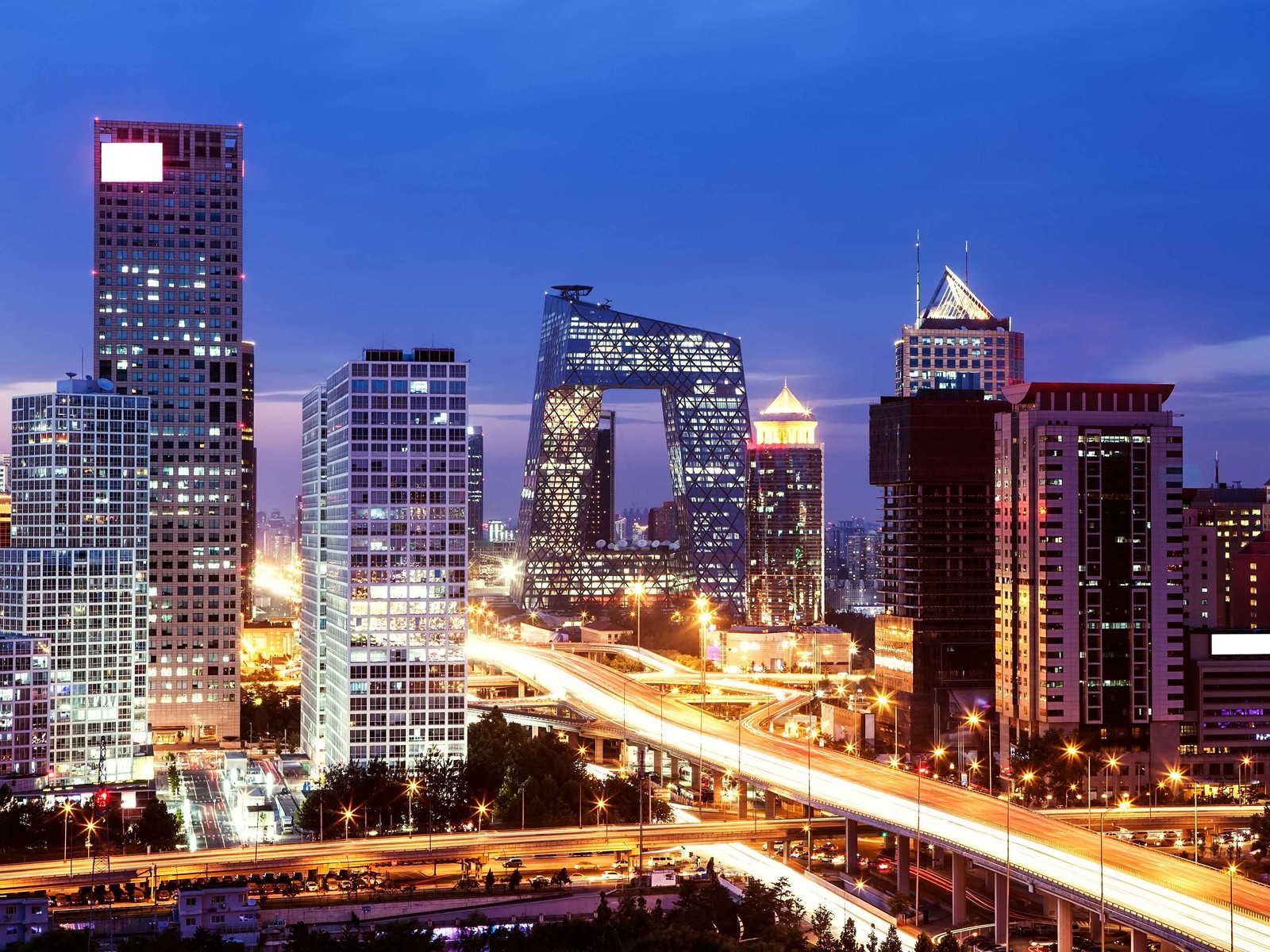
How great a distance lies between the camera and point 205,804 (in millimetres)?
115812

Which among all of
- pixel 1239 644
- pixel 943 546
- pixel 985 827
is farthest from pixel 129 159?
pixel 1239 644

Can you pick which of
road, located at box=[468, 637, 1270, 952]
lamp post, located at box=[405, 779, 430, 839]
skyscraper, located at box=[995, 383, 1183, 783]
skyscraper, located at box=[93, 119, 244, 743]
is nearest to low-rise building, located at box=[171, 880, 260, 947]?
lamp post, located at box=[405, 779, 430, 839]

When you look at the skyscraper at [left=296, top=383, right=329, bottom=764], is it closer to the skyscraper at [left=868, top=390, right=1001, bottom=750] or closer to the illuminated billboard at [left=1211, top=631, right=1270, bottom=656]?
the skyscraper at [left=868, top=390, right=1001, bottom=750]

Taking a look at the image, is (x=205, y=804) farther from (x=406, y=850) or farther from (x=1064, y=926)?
(x=1064, y=926)

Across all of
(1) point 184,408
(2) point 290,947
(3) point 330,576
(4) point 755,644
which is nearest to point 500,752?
(3) point 330,576

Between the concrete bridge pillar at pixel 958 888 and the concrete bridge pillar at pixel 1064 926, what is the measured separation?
399 inches

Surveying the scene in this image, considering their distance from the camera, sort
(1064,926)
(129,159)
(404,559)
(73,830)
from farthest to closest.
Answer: (129,159)
(404,559)
(73,830)
(1064,926)

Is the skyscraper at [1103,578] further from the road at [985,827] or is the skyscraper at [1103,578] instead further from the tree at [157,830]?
the tree at [157,830]

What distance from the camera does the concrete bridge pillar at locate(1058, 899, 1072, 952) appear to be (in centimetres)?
7825

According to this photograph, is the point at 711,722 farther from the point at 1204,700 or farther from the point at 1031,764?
the point at 1204,700

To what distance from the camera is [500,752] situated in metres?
117

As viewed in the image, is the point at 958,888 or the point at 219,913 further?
the point at 958,888

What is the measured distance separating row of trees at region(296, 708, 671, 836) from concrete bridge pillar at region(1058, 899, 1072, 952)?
114 ft

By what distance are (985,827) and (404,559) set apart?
42.8 meters
